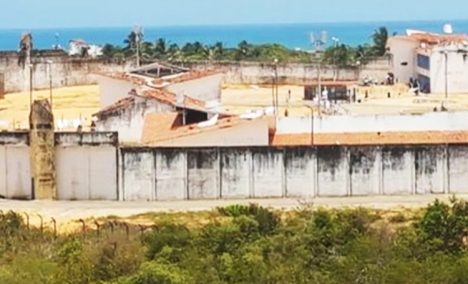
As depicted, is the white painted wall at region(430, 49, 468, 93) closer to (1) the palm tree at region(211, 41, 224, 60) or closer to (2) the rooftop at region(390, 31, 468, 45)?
(2) the rooftop at region(390, 31, 468, 45)

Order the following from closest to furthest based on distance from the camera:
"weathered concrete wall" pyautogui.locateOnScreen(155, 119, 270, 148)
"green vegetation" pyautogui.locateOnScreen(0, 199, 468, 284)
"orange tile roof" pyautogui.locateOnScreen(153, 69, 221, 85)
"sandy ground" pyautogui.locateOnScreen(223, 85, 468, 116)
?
"green vegetation" pyautogui.locateOnScreen(0, 199, 468, 284) → "weathered concrete wall" pyautogui.locateOnScreen(155, 119, 270, 148) → "orange tile roof" pyautogui.locateOnScreen(153, 69, 221, 85) → "sandy ground" pyautogui.locateOnScreen(223, 85, 468, 116)

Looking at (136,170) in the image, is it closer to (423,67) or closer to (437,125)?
(437,125)

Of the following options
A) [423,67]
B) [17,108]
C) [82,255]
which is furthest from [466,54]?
[82,255]

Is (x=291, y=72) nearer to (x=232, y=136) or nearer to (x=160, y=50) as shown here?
(x=160, y=50)

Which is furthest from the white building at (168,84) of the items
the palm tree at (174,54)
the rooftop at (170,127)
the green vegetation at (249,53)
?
the palm tree at (174,54)

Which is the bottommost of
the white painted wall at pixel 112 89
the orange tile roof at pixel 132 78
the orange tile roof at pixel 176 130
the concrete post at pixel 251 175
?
the concrete post at pixel 251 175

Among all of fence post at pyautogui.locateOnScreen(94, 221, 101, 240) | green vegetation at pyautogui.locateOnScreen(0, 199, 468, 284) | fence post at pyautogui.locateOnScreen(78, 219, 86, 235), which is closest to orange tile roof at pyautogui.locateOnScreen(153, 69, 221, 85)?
fence post at pyautogui.locateOnScreen(78, 219, 86, 235)

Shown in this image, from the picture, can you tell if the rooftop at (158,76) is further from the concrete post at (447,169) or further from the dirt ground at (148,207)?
the concrete post at (447,169)

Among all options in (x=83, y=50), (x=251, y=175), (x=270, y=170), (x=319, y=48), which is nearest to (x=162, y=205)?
(x=251, y=175)
